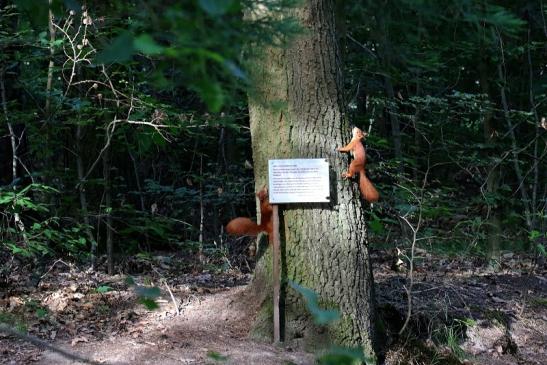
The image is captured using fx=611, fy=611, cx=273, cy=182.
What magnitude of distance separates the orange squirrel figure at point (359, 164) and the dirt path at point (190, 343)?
4.51 feet

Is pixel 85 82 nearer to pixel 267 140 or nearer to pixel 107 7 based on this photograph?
pixel 267 140

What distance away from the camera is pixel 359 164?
494cm

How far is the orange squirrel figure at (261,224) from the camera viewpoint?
5.02 meters

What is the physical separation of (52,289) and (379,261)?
174 inches

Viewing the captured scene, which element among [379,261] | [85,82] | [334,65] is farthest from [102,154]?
[379,261]

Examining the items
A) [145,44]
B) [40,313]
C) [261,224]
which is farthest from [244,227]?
[145,44]

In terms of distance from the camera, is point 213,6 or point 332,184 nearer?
point 213,6

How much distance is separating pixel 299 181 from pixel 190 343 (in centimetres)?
155

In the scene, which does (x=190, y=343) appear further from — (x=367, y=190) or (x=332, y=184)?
(x=367, y=190)

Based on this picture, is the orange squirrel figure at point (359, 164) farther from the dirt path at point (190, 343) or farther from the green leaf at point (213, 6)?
the green leaf at point (213, 6)

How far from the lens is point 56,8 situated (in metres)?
2.24

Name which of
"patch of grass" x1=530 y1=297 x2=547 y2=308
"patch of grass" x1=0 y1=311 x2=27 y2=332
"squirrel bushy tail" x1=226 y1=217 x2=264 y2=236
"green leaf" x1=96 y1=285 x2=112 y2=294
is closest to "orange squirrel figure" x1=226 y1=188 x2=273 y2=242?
"squirrel bushy tail" x1=226 y1=217 x2=264 y2=236

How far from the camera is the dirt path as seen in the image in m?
4.56

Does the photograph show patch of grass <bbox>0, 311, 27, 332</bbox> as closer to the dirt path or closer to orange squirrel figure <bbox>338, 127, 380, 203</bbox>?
the dirt path
